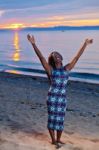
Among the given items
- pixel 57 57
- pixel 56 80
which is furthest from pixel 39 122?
pixel 57 57

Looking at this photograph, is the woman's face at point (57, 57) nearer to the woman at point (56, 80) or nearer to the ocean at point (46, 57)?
the woman at point (56, 80)

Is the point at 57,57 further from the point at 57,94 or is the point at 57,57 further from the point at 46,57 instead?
the point at 46,57

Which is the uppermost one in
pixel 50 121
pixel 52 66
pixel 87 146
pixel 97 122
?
pixel 52 66

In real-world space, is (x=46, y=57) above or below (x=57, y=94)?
below

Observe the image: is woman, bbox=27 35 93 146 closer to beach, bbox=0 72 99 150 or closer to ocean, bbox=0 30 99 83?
beach, bbox=0 72 99 150

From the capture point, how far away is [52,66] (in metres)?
7.90

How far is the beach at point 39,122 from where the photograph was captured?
8414mm

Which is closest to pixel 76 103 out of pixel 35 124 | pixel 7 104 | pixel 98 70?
pixel 7 104

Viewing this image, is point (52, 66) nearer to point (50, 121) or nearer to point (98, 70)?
point (50, 121)

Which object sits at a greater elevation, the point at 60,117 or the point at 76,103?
the point at 60,117

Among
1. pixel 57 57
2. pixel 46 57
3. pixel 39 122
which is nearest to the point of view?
pixel 57 57

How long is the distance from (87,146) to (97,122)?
8.54 feet

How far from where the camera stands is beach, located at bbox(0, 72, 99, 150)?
27.6ft

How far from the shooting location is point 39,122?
34.8 ft
